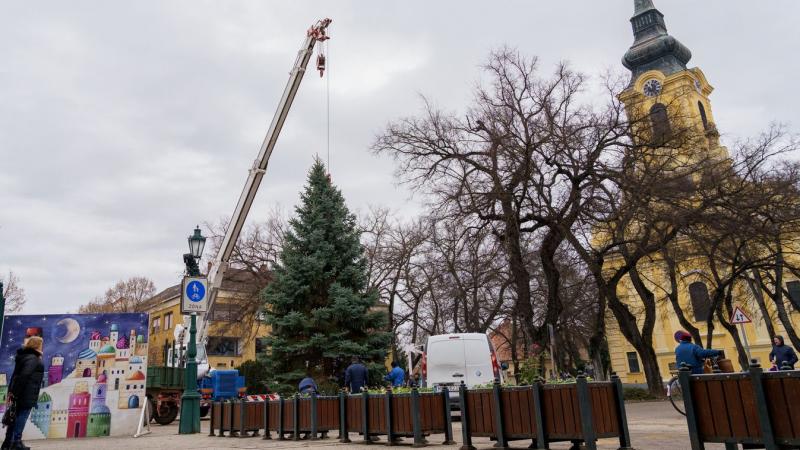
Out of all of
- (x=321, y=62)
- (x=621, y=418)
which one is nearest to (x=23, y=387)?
(x=621, y=418)

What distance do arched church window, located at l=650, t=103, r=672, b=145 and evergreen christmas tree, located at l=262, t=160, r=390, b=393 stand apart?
12.3m

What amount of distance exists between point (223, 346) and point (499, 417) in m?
50.9

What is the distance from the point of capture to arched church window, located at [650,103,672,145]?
21562mm

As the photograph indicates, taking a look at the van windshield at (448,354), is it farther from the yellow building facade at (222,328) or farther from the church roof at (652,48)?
the church roof at (652,48)

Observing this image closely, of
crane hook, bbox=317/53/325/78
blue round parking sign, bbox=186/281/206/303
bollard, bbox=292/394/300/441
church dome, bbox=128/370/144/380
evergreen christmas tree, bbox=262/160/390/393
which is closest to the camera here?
bollard, bbox=292/394/300/441

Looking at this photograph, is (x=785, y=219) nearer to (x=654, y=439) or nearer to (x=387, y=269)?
(x=654, y=439)

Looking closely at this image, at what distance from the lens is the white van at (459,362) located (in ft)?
51.2

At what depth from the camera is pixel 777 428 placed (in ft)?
20.5

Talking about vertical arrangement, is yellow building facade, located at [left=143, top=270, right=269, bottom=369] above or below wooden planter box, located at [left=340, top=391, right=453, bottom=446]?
above

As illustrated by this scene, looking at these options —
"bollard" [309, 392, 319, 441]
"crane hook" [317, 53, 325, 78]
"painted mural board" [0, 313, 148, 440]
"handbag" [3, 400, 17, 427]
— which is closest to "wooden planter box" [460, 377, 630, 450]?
"bollard" [309, 392, 319, 441]

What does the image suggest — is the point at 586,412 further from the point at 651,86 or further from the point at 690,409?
the point at 651,86

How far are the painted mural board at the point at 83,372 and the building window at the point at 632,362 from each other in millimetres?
48975

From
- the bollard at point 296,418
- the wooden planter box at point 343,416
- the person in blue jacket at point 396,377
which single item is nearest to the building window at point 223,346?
the person in blue jacket at point 396,377

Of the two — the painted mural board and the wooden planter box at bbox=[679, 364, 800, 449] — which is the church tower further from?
the wooden planter box at bbox=[679, 364, 800, 449]
